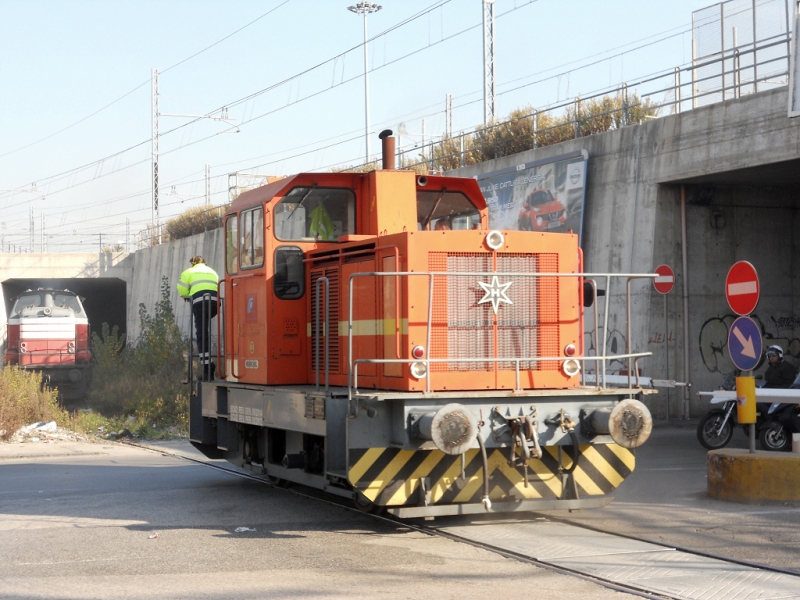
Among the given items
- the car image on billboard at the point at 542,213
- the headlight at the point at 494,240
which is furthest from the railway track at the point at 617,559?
the car image on billboard at the point at 542,213

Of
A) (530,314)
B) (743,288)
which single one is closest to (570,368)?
(530,314)

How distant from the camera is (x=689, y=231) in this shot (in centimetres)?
1627

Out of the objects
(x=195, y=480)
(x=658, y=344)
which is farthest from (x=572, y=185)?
(x=195, y=480)

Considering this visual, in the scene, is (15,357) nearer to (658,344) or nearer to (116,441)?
(116,441)

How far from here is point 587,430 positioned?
25.0 ft

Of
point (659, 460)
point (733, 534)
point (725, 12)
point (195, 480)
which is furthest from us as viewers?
point (725, 12)

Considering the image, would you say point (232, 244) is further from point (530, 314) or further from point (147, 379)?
point (147, 379)

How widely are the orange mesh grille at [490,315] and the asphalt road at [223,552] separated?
157 centimetres

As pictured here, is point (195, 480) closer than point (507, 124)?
Yes

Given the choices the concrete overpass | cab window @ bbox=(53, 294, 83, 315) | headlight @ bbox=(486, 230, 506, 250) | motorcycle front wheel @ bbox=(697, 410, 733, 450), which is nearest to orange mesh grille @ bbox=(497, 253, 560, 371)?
headlight @ bbox=(486, 230, 506, 250)

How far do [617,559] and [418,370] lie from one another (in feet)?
6.82

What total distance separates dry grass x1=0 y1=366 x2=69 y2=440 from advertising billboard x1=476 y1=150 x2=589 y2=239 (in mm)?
9279

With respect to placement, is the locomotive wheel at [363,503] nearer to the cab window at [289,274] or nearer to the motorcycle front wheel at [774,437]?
the cab window at [289,274]

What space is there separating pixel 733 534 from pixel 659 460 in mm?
4598
